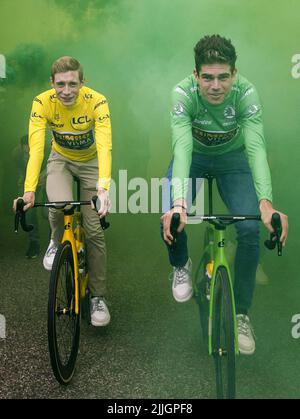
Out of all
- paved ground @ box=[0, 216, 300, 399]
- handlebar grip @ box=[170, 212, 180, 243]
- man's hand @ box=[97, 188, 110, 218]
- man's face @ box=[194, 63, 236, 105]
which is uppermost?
man's face @ box=[194, 63, 236, 105]

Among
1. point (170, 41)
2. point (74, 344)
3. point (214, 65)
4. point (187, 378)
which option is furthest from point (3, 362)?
point (170, 41)

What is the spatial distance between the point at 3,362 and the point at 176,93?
6.99 feet

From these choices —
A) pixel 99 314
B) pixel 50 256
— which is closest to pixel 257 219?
pixel 99 314

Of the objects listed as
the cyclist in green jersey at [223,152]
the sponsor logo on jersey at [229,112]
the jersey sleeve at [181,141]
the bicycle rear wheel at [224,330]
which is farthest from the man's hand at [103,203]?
the sponsor logo on jersey at [229,112]

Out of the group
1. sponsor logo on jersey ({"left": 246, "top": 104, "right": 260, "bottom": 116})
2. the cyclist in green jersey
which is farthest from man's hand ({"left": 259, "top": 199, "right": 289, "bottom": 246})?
sponsor logo on jersey ({"left": 246, "top": 104, "right": 260, "bottom": 116})

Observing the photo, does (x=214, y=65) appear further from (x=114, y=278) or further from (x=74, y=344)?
(x=114, y=278)

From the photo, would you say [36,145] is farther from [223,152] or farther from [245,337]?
[245,337]

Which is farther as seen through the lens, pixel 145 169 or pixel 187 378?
pixel 145 169

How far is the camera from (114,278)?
5.23m

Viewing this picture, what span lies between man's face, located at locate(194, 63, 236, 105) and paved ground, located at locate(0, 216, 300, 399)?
5.82 feet

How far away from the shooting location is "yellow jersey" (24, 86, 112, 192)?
3.46 meters

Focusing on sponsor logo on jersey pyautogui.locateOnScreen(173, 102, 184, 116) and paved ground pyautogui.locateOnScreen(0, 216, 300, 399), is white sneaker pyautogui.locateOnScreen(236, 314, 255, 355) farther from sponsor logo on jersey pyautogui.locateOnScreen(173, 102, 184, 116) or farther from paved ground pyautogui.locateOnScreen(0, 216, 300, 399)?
sponsor logo on jersey pyautogui.locateOnScreen(173, 102, 184, 116)

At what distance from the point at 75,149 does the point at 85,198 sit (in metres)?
0.38

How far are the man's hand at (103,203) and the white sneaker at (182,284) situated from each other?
0.67 meters
